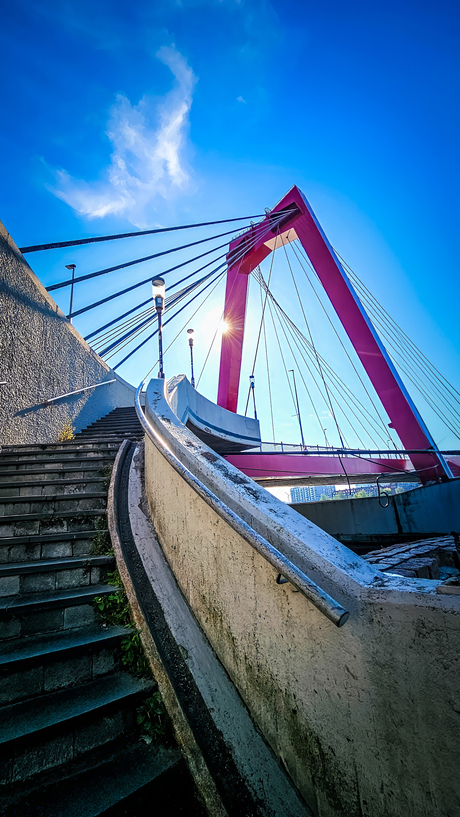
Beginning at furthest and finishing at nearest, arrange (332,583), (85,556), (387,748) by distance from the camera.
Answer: (85,556), (332,583), (387,748)

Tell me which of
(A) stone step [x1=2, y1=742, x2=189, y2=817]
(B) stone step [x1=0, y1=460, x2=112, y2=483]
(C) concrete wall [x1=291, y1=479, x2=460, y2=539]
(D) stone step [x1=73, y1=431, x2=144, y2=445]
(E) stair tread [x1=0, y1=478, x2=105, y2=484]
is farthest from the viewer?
(C) concrete wall [x1=291, y1=479, x2=460, y2=539]

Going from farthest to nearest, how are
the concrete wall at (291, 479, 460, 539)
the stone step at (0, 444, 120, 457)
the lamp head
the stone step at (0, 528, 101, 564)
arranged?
the lamp head → the concrete wall at (291, 479, 460, 539) → the stone step at (0, 444, 120, 457) → the stone step at (0, 528, 101, 564)

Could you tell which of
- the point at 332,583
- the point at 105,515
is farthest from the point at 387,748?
the point at 105,515

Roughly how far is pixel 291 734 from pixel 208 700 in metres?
0.53

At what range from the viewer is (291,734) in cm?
145

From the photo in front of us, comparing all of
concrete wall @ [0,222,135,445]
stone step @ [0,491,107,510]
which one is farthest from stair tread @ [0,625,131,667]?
concrete wall @ [0,222,135,445]

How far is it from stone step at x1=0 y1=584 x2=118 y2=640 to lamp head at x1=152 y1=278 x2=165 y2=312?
6.59 m

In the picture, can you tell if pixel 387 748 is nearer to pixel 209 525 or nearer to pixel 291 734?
pixel 291 734

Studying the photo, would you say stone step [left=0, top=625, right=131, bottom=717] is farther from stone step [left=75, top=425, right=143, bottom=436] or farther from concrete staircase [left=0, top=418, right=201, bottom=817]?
stone step [left=75, top=425, right=143, bottom=436]

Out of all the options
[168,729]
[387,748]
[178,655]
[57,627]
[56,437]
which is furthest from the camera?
[56,437]

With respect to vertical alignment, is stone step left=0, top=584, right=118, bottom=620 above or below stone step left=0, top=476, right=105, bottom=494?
below

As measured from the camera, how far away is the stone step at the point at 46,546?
279cm

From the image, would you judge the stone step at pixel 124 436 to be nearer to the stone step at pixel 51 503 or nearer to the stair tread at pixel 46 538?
the stone step at pixel 51 503

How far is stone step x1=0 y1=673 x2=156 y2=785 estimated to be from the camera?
1516 millimetres
